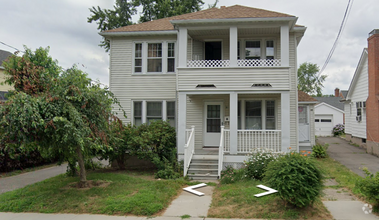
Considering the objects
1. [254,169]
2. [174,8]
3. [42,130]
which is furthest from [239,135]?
[174,8]

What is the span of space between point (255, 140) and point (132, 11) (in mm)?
19122

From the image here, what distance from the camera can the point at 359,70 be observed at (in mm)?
20062

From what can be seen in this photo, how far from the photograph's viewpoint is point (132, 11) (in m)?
25.9

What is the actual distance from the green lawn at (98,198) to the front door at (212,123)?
13.8ft

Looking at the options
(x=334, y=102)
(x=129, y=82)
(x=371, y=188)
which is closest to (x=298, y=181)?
(x=371, y=188)

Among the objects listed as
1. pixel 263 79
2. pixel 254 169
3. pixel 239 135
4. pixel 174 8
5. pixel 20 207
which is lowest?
pixel 20 207

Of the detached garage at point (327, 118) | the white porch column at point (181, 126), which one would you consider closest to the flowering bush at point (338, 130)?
the detached garage at point (327, 118)

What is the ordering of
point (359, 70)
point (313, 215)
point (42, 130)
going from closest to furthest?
point (313, 215) < point (42, 130) < point (359, 70)

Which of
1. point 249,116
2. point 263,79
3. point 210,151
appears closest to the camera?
point 263,79

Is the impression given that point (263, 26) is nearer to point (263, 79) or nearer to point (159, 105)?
point (263, 79)

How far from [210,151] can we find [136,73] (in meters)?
5.32

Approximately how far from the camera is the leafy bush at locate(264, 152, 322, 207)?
6.13 metres

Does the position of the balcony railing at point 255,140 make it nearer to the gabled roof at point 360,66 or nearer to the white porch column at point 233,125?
the white porch column at point 233,125

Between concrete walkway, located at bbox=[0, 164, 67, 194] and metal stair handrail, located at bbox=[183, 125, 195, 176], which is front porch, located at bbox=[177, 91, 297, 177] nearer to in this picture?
metal stair handrail, located at bbox=[183, 125, 195, 176]
